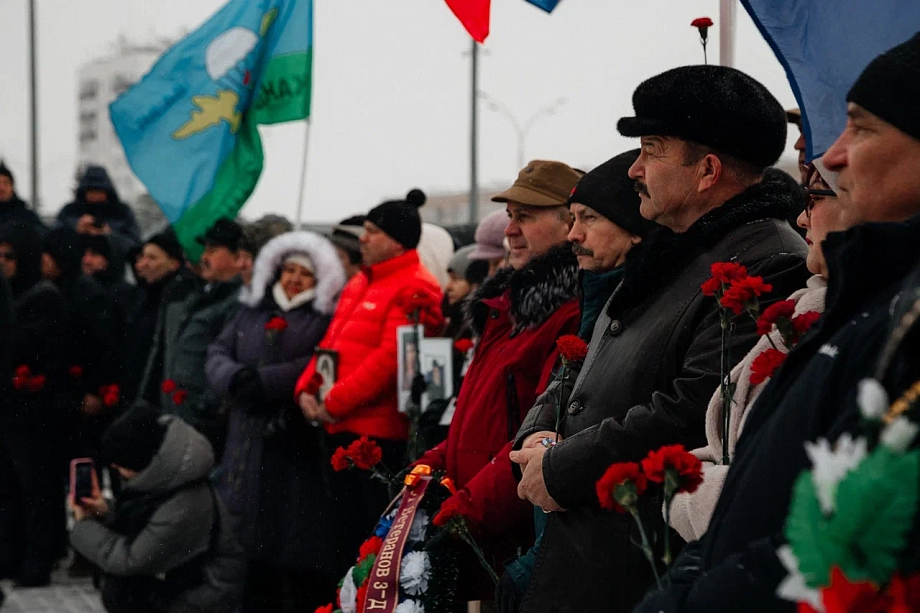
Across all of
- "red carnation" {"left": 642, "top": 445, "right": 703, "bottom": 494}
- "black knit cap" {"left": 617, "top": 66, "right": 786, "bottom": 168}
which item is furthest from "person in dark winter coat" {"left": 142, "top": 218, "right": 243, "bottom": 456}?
"red carnation" {"left": 642, "top": 445, "right": 703, "bottom": 494}

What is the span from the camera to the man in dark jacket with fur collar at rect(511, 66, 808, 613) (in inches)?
124

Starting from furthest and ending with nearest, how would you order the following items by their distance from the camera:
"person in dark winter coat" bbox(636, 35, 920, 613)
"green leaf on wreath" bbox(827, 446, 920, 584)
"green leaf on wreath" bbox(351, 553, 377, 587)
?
"green leaf on wreath" bbox(351, 553, 377, 587)
"person in dark winter coat" bbox(636, 35, 920, 613)
"green leaf on wreath" bbox(827, 446, 920, 584)

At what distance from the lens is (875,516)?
4.31ft

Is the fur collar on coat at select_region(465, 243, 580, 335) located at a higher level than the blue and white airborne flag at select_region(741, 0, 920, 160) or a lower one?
lower

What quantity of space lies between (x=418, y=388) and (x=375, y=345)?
0.68 metres

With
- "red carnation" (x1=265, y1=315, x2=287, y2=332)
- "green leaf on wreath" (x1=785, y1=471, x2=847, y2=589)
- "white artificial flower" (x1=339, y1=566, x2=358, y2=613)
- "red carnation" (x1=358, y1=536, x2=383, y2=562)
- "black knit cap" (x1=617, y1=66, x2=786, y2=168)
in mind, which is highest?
"black knit cap" (x1=617, y1=66, x2=786, y2=168)

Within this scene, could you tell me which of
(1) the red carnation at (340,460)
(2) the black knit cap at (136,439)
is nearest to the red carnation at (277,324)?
(2) the black knit cap at (136,439)

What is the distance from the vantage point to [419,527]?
423cm

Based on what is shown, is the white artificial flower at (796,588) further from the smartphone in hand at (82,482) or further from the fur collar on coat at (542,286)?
the smartphone in hand at (82,482)

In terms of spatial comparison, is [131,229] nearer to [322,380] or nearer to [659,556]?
[322,380]

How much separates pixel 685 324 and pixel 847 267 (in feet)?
4.68

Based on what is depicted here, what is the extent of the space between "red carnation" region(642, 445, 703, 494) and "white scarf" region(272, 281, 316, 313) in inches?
209

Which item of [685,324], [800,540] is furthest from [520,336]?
[800,540]

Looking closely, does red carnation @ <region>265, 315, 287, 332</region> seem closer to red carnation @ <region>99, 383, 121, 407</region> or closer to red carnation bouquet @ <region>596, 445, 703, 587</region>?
red carnation @ <region>99, 383, 121, 407</region>
